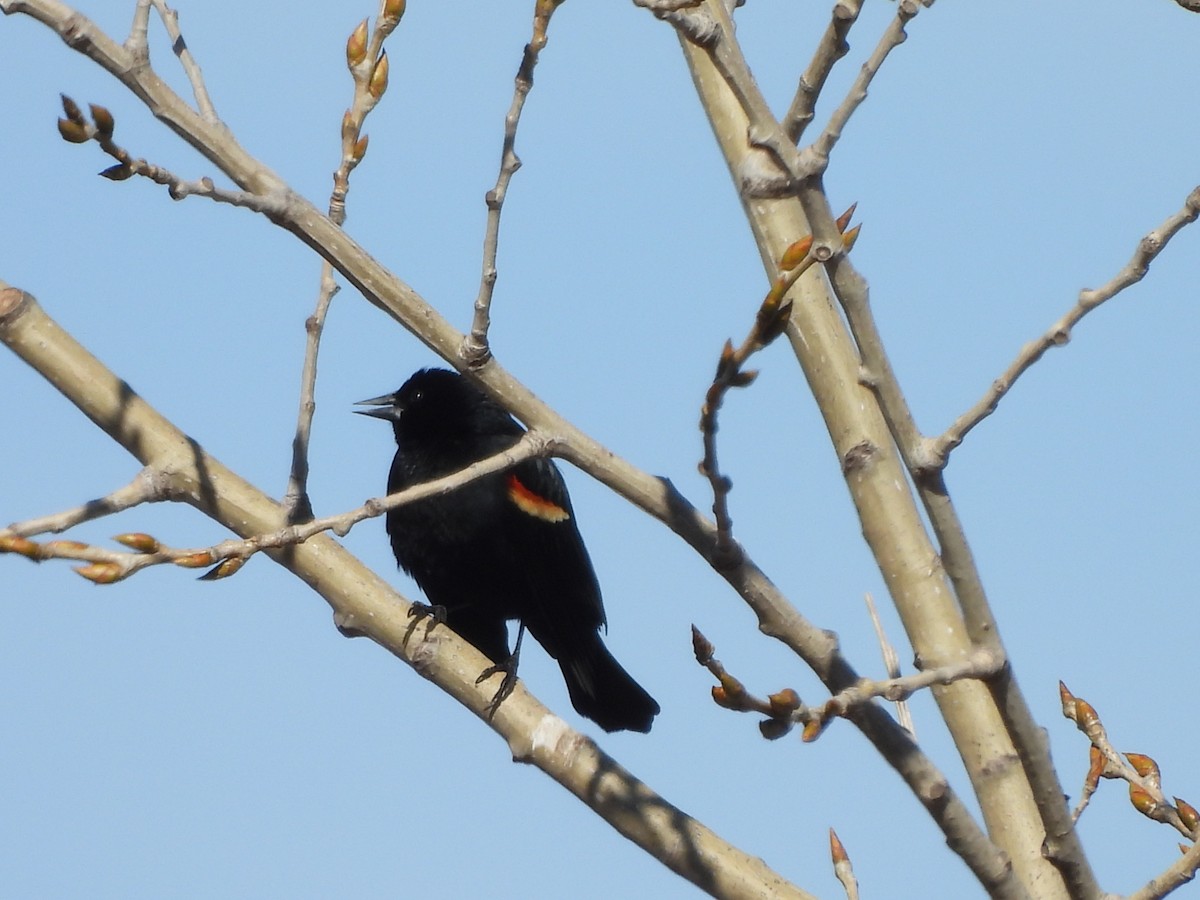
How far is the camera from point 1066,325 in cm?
187

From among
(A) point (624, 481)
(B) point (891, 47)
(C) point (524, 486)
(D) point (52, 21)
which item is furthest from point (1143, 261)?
(C) point (524, 486)

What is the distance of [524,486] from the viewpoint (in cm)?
471

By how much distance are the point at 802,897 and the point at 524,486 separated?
8.42 feet

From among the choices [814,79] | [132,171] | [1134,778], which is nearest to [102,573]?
[132,171]

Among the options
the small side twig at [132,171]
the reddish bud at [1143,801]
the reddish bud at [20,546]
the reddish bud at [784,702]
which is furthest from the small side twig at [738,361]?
the reddish bud at [1143,801]

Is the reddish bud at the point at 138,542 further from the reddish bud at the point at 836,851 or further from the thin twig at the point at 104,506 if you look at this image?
the reddish bud at the point at 836,851

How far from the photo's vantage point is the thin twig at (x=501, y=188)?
6.61 feet

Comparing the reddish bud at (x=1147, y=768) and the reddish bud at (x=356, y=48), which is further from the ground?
the reddish bud at (x=356, y=48)

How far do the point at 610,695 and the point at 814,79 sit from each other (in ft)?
10.1

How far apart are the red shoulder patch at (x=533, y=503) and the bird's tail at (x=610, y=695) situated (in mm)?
450

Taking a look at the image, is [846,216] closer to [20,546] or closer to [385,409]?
[20,546]

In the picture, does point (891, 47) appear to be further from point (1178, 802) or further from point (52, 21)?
point (1178, 802)

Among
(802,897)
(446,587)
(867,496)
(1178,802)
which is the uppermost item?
(446,587)

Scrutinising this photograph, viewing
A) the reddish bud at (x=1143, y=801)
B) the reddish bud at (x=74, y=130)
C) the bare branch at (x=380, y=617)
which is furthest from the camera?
the reddish bud at (x=1143, y=801)
